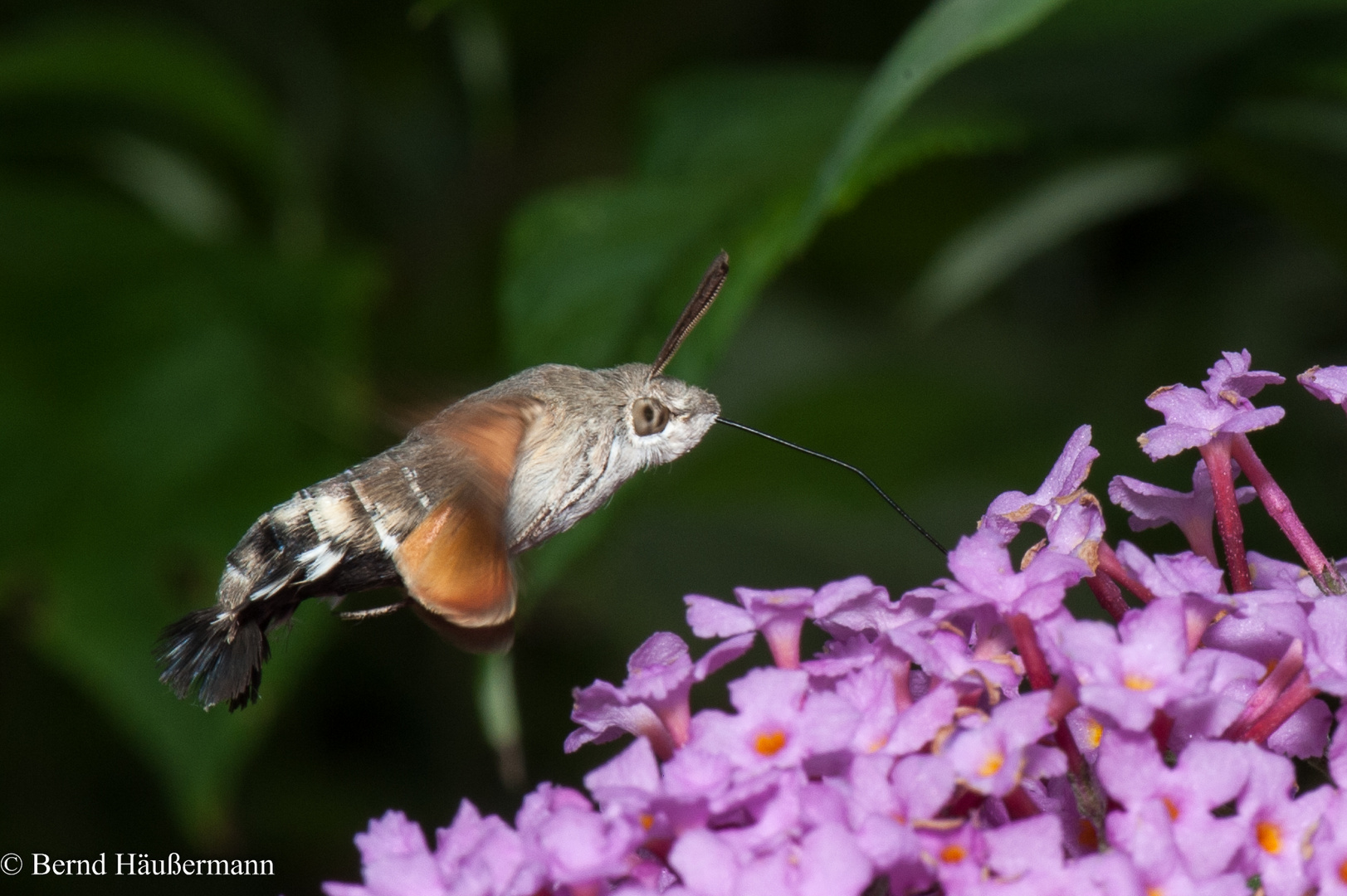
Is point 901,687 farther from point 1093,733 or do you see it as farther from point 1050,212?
point 1050,212

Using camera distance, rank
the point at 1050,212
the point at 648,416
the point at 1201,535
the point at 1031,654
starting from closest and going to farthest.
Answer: the point at 1031,654 → the point at 1201,535 → the point at 648,416 → the point at 1050,212

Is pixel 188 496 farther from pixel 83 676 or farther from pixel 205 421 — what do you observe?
pixel 83 676

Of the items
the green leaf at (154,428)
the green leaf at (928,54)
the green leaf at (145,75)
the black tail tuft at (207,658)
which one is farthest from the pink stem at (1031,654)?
the green leaf at (145,75)

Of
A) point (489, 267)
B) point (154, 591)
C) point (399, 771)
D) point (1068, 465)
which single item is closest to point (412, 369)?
point (489, 267)

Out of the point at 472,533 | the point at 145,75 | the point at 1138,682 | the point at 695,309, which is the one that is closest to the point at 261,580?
the point at 472,533

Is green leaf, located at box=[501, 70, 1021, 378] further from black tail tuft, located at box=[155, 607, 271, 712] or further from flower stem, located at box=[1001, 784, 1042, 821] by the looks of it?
flower stem, located at box=[1001, 784, 1042, 821]
